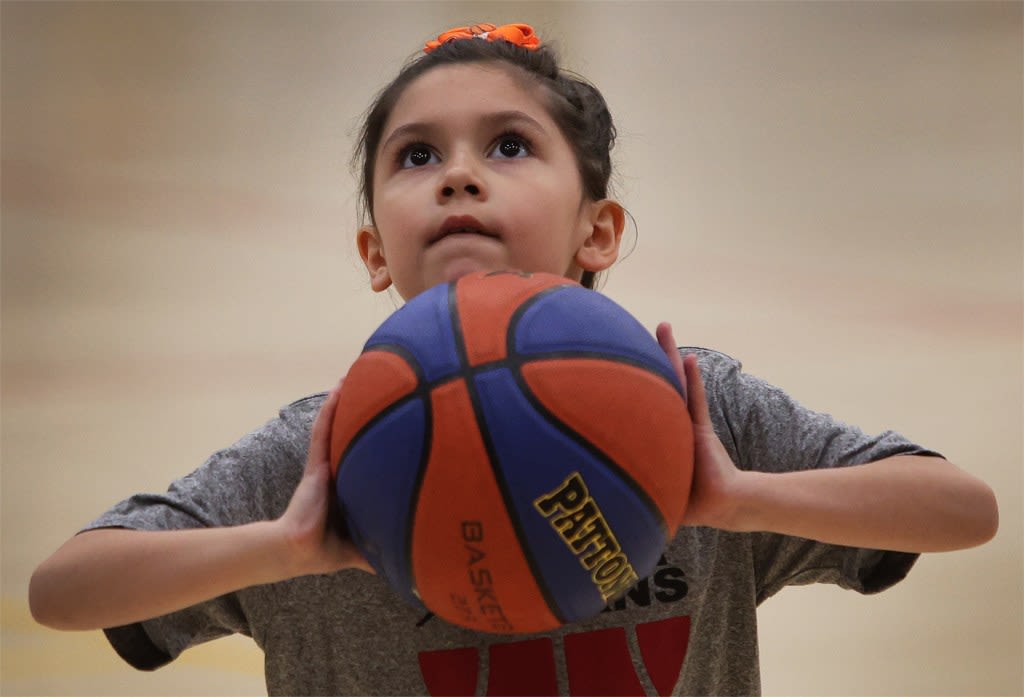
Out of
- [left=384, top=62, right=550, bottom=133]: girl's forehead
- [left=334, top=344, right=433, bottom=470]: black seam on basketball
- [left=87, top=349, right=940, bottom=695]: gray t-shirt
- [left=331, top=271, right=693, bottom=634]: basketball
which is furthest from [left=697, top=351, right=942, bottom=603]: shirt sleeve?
[left=334, top=344, right=433, bottom=470]: black seam on basketball

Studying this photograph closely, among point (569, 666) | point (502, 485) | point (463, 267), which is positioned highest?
point (463, 267)

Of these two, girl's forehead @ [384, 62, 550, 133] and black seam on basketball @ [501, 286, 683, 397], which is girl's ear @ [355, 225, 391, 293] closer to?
girl's forehead @ [384, 62, 550, 133]

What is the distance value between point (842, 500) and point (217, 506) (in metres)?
0.75

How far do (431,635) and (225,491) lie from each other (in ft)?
1.08

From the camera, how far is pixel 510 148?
1.70m

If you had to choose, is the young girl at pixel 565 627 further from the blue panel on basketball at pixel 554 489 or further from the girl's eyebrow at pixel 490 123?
the blue panel on basketball at pixel 554 489

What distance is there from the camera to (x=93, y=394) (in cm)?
322

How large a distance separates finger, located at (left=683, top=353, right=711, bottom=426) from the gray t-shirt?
0.25 meters

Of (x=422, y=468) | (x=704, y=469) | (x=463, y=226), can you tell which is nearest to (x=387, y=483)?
(x=422, y=468)

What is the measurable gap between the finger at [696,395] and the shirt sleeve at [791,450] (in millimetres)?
238

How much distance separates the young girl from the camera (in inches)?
54.0

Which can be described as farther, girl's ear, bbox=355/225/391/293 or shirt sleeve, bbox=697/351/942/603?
girl's ear, bbox=355/225/391/293

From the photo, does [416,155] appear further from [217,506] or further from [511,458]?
[511,458]

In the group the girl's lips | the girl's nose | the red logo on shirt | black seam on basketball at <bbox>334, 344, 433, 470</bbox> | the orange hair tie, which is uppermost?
the orange hair tie
